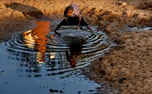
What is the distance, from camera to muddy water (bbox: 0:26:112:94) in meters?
7.14

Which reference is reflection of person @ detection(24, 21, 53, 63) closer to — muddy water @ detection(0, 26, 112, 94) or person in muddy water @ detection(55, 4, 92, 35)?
muddy water @ detection(0, 26, 112, 94)

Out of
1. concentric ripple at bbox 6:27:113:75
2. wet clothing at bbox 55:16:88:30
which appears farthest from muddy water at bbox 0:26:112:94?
wet clothing at bbox 55:16:88:30

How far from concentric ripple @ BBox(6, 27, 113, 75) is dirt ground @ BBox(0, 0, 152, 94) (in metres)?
0.32

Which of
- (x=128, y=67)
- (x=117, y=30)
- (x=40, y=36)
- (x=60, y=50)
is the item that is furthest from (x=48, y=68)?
(x=117, y=30)

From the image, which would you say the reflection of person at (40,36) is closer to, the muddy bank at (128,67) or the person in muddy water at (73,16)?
the person in muddy water at (73,16)

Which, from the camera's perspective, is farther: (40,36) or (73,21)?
(73,21)

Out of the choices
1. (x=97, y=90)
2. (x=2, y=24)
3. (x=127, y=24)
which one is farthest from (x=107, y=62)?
(x=2, y=24)

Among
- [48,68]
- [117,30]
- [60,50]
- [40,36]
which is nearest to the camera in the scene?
[48,68]

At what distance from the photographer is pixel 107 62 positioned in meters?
8.57

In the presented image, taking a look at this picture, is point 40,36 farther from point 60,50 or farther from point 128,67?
point 128,67

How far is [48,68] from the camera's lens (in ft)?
26.7

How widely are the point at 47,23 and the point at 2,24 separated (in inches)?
65.8

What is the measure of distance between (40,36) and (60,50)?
1590 mm

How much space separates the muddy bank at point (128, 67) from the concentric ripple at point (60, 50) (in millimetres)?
373
